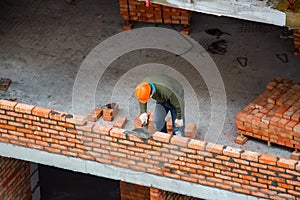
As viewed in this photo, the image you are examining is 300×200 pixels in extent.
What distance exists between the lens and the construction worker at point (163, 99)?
1324cm

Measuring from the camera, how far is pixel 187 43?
1595 centimetres

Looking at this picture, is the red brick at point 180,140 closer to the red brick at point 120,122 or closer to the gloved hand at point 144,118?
the gloved hand at point 144,118

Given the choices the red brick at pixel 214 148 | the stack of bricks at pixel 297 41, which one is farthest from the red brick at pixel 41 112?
the stack of bricks at pixel 297 41

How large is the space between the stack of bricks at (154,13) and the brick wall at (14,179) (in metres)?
2.72

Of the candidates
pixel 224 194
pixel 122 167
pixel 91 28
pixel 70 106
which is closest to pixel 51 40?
pixel 91 28

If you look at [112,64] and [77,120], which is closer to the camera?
[77,120]

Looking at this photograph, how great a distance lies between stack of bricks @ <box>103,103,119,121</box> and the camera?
46.9 feet

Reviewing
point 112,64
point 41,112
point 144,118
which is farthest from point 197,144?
point 112,64

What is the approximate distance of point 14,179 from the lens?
1523 centimetres

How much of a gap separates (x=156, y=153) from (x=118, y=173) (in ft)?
2.38

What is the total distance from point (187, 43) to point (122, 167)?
276cm

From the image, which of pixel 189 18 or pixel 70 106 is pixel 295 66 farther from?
pixel 70 106

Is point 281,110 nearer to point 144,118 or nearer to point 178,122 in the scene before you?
point 178,122

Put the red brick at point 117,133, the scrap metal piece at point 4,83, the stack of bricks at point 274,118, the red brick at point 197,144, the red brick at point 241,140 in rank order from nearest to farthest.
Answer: the red brick at point 197,144, the stack of bricks at point 274,118, the red brick at point 117,133, the red brick at point 241,140, the scrap metal piece at point 4,83
